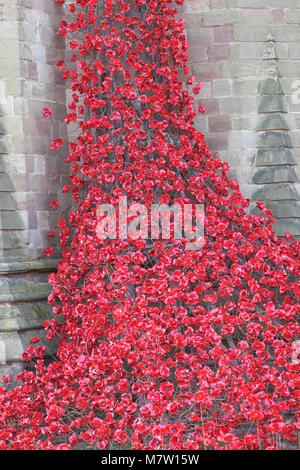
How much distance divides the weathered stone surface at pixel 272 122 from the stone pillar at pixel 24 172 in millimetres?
1826

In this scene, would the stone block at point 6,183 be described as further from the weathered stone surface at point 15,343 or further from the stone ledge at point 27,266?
the weathered stone surface at point 15,343

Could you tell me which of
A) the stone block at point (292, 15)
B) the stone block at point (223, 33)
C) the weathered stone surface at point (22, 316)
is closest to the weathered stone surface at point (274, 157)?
the stone block at point (223, 33)

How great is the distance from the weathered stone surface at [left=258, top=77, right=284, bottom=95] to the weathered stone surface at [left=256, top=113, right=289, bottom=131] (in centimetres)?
20

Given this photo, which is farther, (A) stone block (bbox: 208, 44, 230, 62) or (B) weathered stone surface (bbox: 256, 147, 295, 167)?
(A) stone block (bbox: 208, 44, 230, 62)

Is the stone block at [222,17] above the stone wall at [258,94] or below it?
above

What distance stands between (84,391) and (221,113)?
2.77m

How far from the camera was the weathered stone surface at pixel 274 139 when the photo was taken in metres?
6.09

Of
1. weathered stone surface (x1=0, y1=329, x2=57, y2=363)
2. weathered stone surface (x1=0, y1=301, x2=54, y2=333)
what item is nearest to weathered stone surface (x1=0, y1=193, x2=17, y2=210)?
weathered stone surface (x1=0, y1=301, x2=54, y2=333)

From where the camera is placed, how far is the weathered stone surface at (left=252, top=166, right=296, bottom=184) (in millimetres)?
6090

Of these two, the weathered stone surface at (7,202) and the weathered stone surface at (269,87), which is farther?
the weathered stone surface at (269,87)

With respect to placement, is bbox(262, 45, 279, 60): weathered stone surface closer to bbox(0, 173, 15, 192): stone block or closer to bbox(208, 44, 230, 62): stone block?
bbox(208, 44, 230, 62): stone block

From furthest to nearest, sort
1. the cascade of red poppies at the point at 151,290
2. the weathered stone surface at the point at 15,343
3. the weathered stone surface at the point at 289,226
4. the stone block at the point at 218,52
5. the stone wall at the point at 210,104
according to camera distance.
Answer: the stone block at the point at 218,52 < the weathered stone surface at the point at 289,226 < the stone wall at the point at 210,104 < the weathered stone surface at the point at 15,343 < the cascade of red poppies at the point at 151,290

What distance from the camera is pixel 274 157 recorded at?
6105 millimetres

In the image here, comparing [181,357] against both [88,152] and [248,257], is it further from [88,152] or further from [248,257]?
[88,152]
